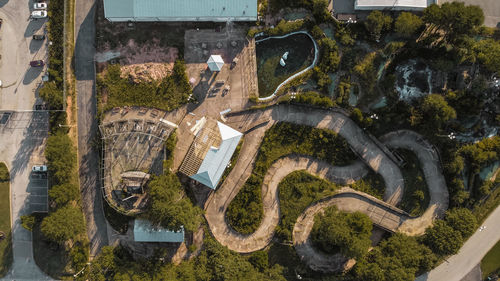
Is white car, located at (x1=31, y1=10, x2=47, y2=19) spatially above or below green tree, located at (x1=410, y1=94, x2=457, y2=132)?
above

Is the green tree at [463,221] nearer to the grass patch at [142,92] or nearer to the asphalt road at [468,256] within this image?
the asphalt road at [468,256]

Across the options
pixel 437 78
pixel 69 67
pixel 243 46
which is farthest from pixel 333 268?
pixel 69 67

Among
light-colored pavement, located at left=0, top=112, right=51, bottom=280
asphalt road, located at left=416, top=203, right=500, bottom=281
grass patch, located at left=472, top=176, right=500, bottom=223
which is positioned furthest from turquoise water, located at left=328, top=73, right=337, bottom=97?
light-colored pavement, located at left=0, top=112, right=51, bottom=280

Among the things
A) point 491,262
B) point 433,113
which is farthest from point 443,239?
point 433,113

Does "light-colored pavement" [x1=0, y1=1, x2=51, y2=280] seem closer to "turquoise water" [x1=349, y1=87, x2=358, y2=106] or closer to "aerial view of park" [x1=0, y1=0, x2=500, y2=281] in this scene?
"aerial view of park" [x1=0, y1=0, x2=500, y2=281]

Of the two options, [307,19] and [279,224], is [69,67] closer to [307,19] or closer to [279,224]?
[307,19]

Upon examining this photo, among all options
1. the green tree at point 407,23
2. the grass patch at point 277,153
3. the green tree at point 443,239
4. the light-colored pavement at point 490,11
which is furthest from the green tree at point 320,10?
the green tree at point 443,239

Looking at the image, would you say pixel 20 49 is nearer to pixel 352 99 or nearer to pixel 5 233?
pixel 5 233
